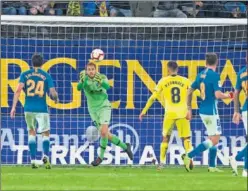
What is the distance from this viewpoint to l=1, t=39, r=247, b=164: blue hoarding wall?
2180 cm

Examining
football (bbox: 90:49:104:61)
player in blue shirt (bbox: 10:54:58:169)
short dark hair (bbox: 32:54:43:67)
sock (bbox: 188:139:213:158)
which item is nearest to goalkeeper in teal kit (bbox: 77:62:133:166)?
football (bbox: 90:49:104:61)

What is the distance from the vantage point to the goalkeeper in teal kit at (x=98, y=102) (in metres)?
20.6

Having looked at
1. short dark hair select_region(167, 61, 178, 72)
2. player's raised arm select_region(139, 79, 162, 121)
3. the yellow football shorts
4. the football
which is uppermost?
the football

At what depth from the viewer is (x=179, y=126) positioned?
20.3 m

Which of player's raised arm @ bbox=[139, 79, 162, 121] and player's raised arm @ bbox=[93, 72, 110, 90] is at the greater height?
player's raised arm @ bbox=[93, 72, 110, 90]

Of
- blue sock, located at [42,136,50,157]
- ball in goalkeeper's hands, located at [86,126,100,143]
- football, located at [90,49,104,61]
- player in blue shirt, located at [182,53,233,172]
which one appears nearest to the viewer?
player in blue shirt, located at [182,53,233,172]

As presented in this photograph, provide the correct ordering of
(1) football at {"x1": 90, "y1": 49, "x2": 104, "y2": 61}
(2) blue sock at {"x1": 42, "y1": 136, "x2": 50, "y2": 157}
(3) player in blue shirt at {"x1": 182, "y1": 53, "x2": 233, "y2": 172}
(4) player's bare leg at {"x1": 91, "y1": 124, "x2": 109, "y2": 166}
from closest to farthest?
(3) player in blue shirt at {"x1": 182, "y1": 53, "x2": 233, "y2": 172} → (2) blue sock at {"x1": 42, "y1": 136, "x2": 50, "y2": 157} → (4) player's bare leg at {"x1": 91, "y1": 124, "x2": 109, "y2": 166} → (1) football at {"x1": 90, "y1": 49, "x2": 104, "y2": 61}

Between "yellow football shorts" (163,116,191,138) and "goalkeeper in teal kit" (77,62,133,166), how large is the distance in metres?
1.06

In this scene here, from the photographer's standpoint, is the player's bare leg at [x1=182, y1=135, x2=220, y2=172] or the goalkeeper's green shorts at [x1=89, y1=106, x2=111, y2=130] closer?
the player's bare leg at [x1=182, y1=135, x2=220, y2=172]

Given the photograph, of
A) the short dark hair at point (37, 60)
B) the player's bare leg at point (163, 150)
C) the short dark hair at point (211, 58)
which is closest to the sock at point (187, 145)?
the player's bare leg at point (163, 150)

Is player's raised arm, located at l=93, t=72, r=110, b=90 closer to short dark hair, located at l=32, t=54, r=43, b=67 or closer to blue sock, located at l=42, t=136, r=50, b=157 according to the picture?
short dark hair, located at l=32, t=54, r=43, b=67

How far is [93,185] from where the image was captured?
53.3 ft

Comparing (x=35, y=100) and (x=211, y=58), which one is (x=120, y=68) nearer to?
(x=35, y=100)

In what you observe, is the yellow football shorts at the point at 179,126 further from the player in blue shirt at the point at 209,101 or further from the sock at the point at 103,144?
the sock at the point at 103,144
